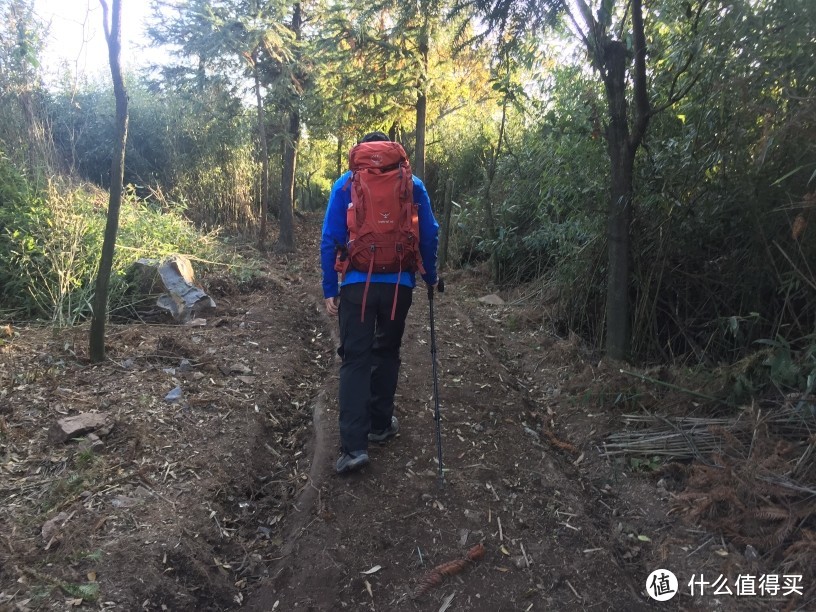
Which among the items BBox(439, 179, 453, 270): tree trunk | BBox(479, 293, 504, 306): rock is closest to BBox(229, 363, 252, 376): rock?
BBox(479, 293, 504, 306): rock

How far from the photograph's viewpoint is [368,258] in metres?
3.47

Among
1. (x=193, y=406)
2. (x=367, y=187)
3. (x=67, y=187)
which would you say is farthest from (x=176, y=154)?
(x=367, y=187)

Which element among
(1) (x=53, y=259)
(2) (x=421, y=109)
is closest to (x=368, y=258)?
(1) (x=53, y=259)

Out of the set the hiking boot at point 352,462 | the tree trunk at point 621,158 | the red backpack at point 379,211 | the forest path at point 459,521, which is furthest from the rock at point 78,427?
the tree trunk at point 621,158

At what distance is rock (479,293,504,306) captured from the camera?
7793 millimetres

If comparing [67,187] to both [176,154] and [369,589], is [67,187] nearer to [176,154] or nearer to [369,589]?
[176,154]

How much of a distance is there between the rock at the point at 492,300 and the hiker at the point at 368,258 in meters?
4.11

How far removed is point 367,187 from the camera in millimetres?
3447

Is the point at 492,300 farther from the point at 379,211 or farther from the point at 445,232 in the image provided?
the point at 379,211

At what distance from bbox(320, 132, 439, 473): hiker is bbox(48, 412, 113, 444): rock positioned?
1.64 m

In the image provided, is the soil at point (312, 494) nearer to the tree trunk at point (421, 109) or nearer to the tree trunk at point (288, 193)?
the tree trunk at point (421, 109)

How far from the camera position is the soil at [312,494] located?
8.97ft

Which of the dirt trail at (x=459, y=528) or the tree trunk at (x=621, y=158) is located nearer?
the dirt trail at (x=459, y=528)

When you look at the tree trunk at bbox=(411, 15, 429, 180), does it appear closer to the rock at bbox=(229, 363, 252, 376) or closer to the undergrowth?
the undergrowth
